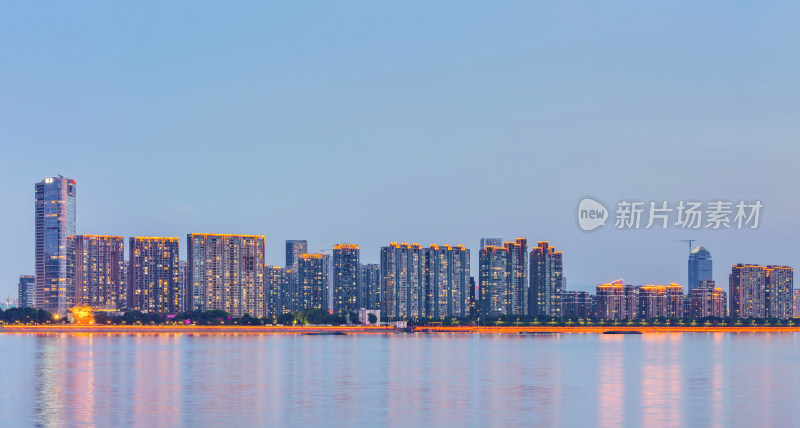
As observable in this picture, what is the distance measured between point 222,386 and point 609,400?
85.9ft

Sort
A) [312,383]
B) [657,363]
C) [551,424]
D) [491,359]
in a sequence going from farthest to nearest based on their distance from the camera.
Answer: [491,359]
[657,363]
[312,383]
[551,424]

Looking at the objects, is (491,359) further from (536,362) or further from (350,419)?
(350,419)

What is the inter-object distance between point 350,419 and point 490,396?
14528 millimetres

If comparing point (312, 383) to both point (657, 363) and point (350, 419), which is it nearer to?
point (350, 419)

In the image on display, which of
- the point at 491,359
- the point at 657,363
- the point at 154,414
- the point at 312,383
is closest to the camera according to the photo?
the point at 154,414

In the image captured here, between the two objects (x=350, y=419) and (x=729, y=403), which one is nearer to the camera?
(x=350, y=419)

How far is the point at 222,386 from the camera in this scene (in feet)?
214

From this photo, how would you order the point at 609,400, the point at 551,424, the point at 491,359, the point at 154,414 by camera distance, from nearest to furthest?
the point at 551,424
the point at 154,414
the point at 609,400
the point at 491,359

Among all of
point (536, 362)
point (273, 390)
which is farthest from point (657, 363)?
point (273, 390)

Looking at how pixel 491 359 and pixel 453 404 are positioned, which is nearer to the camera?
pixel 453 404

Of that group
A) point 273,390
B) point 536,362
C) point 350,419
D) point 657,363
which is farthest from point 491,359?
point 350,419

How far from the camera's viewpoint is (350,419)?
149ft

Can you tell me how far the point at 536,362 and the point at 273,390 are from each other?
4679 centimetres

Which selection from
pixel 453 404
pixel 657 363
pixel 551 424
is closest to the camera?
pixel 551 424
